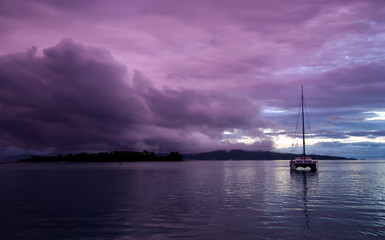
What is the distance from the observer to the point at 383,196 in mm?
44469

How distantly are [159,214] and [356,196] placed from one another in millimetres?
30299

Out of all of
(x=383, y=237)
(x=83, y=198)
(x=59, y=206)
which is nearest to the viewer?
(x=383, y=237)

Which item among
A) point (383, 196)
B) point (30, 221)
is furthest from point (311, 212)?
point (30, 221)

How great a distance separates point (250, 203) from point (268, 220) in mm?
10123

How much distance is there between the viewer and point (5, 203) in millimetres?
40031

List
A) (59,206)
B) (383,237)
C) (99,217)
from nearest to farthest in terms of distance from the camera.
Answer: (383,237) → (99,217) → (59,206)

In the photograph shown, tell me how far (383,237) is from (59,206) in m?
33.5

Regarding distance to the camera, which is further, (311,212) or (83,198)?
(83,198)

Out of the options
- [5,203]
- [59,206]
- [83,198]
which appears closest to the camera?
[59,206]

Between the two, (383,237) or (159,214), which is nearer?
(383,237)

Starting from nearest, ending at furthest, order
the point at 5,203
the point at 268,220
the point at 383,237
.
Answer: the point at 383,237 → the point at 268,220 → the point at 5,203

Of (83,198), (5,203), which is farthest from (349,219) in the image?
(5,203)

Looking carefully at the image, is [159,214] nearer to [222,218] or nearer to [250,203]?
[222,218]

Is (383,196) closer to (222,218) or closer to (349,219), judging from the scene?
(349,219)
